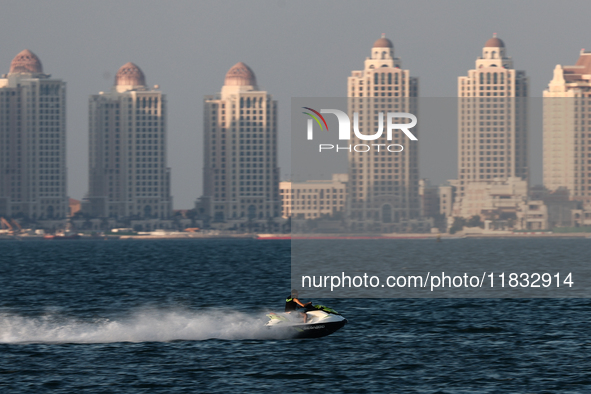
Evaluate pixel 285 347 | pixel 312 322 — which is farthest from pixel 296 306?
pixel 285 347

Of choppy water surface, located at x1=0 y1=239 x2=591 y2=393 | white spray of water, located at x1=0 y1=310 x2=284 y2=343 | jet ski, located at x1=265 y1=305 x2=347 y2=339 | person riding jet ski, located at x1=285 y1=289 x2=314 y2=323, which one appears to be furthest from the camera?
white spray of water, located at x1=0 y1=310 x2=284 y2=343

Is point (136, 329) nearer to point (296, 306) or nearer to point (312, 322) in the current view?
point (296, 306)

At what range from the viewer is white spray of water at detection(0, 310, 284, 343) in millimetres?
45500

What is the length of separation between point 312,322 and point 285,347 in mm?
1694

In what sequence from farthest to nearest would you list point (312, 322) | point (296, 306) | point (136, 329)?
point (136, 329), point (312, 322), point (296, 306)

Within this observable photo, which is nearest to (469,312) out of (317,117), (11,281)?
(317,117)

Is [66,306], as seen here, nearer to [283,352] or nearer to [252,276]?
[283,352]

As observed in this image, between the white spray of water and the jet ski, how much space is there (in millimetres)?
1928

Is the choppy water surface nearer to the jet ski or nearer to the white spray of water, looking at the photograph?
the white spray of water

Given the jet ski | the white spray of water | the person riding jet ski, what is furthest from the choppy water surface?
the person riding jet ski

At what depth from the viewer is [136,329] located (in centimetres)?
4772

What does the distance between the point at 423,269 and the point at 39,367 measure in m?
72.5

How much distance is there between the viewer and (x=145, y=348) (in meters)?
42.8

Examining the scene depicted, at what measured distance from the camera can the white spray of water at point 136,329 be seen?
149ft
